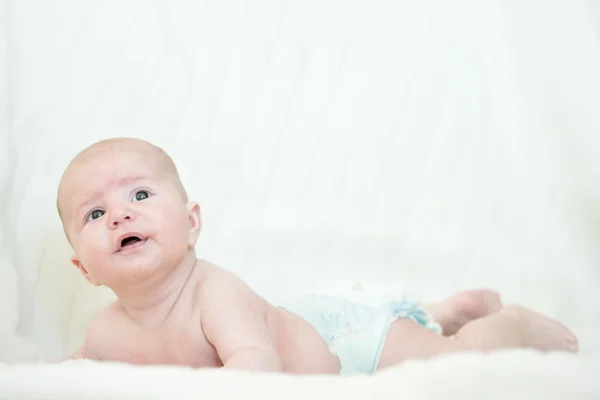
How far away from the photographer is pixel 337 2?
1803 millimetres

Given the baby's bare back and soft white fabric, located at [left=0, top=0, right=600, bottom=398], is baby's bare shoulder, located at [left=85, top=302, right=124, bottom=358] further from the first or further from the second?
soft white fabric, located at [left=0, top=0, right=600, bottom=398]

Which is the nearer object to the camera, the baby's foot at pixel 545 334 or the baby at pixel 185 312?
the baby at pixel 185 312

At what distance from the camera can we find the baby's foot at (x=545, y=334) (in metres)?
A: 1.22

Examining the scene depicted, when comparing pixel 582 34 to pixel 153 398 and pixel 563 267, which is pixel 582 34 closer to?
pixel 563 267

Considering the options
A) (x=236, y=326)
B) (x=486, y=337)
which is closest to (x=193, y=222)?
(x=236, y=326)

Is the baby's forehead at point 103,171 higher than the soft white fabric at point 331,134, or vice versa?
the soft white fabric at point 331,134

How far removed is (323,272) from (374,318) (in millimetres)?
335

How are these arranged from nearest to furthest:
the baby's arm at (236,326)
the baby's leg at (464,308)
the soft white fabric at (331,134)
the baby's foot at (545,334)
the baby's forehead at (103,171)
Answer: the baby's arm at (236,326), the baby's forehead at (103,171), the baby's foot at (545,334), the baby's leg at (464,308), the soft white fabric at (331,134)

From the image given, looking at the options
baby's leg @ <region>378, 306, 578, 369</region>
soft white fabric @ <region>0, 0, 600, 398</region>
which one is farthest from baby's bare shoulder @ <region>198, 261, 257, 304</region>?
soft white fabric @ <region>0, 0, 600, 398</region>

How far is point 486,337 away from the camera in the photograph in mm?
1212

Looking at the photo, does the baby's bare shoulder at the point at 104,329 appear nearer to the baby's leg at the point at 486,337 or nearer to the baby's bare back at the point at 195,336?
→ the baby's bare back at the point at 195,336

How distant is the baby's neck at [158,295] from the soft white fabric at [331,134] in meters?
0.31

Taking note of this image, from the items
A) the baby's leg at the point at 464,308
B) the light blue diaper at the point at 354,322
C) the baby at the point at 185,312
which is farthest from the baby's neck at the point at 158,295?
the baby's leg at the point at 464,308

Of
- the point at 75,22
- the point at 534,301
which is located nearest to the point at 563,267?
the point at 534,301
